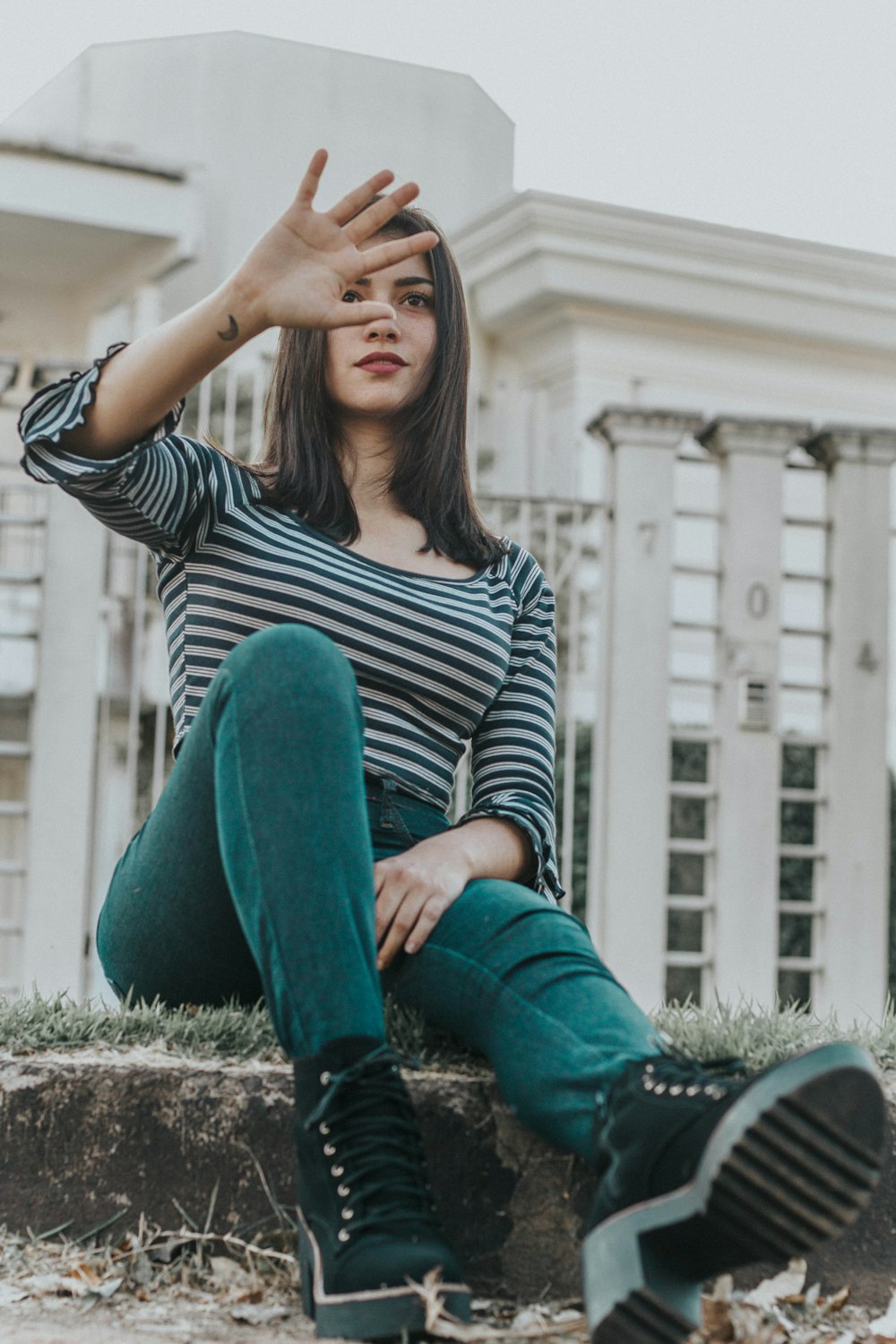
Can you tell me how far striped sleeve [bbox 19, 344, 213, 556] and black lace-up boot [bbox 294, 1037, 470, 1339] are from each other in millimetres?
673

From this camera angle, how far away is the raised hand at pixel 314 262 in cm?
145

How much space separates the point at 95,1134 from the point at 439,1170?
37 centimetres

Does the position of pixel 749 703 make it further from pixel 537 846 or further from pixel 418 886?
pixel 418 886

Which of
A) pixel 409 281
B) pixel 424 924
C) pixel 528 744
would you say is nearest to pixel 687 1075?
pixel 424 924

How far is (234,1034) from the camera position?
156 cm

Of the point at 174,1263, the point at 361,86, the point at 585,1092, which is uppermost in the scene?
the point at 361,86

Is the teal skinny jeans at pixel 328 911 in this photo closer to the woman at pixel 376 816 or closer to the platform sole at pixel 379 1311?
the woman at pixel 376 816

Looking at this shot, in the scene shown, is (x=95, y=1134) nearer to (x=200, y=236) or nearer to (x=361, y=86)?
(x=200, y=236)

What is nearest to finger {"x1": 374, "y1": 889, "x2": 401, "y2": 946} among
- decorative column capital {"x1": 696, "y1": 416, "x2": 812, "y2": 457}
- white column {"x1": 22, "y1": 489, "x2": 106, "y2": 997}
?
white column {"x1": 22, "y1": 489, "x2": 106, "y2": 997}

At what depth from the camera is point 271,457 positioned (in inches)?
74.6

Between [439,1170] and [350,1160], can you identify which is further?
[439,1170]

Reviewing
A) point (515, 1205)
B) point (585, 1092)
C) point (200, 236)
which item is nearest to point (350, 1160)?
point (585, 1092)

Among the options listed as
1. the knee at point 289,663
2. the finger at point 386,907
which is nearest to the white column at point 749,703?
the finger at point 386,907

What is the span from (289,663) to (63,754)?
9.89ft
